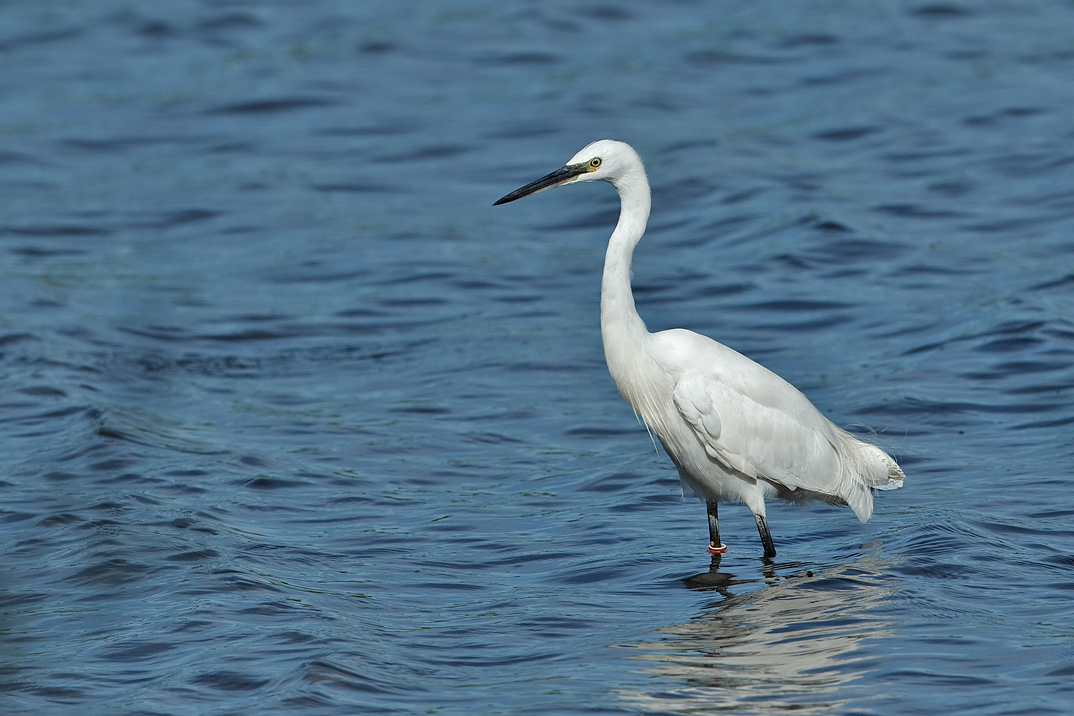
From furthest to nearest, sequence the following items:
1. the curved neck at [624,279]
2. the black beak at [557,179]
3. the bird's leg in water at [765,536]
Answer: the bird's leg in water at [765,536], the black beak at [557,179], the curved neck at [624,279]

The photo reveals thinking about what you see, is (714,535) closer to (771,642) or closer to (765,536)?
(765,536)

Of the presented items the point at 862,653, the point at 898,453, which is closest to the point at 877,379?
the point at 898,453

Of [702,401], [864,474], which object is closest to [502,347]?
[864,474]

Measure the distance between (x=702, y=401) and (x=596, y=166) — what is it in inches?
51.6

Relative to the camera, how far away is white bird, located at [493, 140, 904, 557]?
7.06m

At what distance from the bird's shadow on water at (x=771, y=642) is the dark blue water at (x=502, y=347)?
0.9 inches

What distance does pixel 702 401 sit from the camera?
7.04 m

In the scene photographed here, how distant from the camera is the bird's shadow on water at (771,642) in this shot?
5.59 metres

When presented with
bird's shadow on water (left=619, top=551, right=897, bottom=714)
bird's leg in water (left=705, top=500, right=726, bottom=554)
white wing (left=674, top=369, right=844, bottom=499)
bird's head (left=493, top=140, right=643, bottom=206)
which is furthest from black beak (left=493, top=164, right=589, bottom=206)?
bird's shadow on water (left=619, top=551, right=897, bottom=714)

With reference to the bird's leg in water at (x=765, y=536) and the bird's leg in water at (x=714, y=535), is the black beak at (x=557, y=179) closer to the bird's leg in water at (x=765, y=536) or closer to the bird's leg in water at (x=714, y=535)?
the bird's leg in water at (x=714, y=535)

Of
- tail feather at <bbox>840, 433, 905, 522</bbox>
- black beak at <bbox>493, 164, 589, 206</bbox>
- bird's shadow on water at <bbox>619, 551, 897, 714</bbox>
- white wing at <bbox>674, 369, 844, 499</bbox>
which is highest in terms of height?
black beak at <bbox>493, 164, 589, 206</bbox>

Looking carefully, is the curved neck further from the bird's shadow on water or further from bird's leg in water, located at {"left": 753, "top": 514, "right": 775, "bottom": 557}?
the bird's shadow on water

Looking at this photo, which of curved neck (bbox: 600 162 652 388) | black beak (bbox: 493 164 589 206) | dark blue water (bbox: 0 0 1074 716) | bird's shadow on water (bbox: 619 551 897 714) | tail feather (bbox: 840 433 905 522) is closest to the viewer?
bird's shadow on water (bbox: 619 551 897 714)

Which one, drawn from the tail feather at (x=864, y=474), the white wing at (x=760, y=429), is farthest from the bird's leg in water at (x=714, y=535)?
the tail feather at (x=864, y=474)
